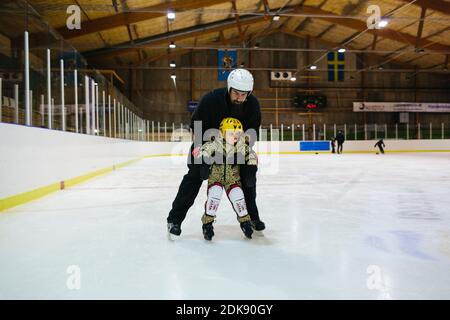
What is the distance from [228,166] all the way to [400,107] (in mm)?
28260

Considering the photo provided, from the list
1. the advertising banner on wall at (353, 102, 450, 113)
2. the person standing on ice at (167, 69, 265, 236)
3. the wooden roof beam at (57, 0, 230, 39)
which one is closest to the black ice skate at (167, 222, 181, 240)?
the person standing on ice at (167, 69, 265, 236)

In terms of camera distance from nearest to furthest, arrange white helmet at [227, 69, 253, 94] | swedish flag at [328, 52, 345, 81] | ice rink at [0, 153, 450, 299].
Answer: ice rink at [0, 153, 450, 299], white helmet at [227, 69, 253, 94], swedish flag at [328, 52, 345, 81]

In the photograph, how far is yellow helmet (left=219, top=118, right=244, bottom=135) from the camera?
2730mm

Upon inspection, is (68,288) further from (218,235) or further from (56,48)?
(56,48)

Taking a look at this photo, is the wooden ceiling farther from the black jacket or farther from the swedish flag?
the black jacket

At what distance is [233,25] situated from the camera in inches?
845

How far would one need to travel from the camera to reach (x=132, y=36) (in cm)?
1886

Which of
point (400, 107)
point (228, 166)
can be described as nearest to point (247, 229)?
point (228, 166)

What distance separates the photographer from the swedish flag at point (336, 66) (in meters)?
28.2

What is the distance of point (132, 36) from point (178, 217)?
58.3ft

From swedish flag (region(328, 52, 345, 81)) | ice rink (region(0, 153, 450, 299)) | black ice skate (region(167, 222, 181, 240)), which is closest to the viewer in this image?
A: ice rink (region(0, 153, 450, 299))

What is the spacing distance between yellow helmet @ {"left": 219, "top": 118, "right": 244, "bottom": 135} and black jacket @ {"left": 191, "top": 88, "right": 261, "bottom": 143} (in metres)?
0.03

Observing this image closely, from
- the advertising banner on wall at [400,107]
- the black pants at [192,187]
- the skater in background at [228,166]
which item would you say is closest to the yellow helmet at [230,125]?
the skater in background at [228,166]

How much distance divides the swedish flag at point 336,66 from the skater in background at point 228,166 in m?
27.2
